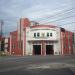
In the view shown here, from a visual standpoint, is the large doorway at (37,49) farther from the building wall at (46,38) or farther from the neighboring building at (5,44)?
the neighboring building at (5,44)

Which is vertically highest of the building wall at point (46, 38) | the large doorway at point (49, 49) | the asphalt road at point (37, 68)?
the building wall at point (46, 38)

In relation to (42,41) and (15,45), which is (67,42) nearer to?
(42,41)

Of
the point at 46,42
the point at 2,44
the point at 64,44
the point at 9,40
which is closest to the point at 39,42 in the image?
the point at 46,42

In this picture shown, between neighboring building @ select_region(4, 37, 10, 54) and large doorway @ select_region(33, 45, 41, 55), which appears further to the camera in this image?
neighboring building @ select_region(4, 37, 10, 54)

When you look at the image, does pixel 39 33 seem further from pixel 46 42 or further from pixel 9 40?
pixel 9 40

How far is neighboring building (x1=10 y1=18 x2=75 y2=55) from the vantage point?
94.5 m

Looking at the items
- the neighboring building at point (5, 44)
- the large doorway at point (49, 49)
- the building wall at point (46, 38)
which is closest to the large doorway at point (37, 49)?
the building wall at point (46, 38)

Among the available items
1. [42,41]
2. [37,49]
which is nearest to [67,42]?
[42,41]

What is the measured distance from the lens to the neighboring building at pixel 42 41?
94.5 meters

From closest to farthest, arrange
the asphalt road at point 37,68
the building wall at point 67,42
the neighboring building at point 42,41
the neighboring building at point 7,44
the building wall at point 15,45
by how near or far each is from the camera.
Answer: the asphalt road at point 37,68 → the neighboring building at point 42,41 → the building wall at point 67,42 → the building wall at point 15,45 → the neighboring building at point 7,44

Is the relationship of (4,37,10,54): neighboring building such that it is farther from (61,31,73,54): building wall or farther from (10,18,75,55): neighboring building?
(61,31,73,54): building wall

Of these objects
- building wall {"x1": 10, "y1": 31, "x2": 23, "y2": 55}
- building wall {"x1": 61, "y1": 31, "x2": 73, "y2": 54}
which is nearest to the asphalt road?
building wall {"x1": 61, "y1": 31, "x2": 73, "y2": 54}

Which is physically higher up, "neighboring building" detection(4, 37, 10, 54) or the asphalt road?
"neighboring building" detection(4, 37, 10, 54)

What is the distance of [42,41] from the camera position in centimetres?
9519
